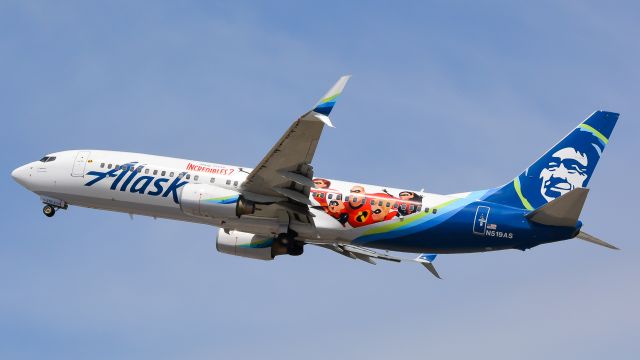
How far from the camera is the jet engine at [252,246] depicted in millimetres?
53562

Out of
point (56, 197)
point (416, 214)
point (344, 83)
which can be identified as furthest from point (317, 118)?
point (56, 197)

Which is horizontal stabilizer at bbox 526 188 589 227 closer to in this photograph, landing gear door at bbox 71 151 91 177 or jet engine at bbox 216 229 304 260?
jet engine at bbox 216 229 304 260

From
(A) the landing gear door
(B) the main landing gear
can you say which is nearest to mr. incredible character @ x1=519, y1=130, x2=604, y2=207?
(B) the main landing gear

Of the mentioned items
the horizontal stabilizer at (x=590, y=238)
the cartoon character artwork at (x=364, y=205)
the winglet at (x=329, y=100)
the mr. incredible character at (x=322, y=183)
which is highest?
the winglet at (x=329, y=100)

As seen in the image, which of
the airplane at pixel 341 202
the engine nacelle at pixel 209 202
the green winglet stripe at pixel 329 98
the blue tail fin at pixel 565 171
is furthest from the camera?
the blue tail fin at pixel 565 171

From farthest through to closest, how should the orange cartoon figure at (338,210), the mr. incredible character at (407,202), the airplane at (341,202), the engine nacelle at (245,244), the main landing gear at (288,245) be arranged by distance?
the engine nacelle at (245,244), the main landing gear at (288,245), the orange cartoon figure at (338,210), the mr. incredible character at (407,202), the airplane at (341,202)

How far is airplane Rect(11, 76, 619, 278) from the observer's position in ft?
159

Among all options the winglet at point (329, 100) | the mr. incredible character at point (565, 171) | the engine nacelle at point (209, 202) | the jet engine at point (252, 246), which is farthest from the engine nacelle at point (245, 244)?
the mr. incredible character at point (565, 171)

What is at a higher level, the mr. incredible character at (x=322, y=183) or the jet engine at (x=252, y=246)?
the mr. incredible character at (x=322, y=183)

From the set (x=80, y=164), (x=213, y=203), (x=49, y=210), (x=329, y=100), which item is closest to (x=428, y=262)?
(x=213, y=203)

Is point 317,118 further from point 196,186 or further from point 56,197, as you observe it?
point 56,197

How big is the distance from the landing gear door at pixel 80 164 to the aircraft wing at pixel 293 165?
32.3ft

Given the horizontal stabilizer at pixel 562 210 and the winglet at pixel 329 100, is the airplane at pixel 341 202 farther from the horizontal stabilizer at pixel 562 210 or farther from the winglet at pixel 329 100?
the winglet at pixel 329 100

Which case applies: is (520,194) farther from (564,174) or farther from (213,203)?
(213,203)
